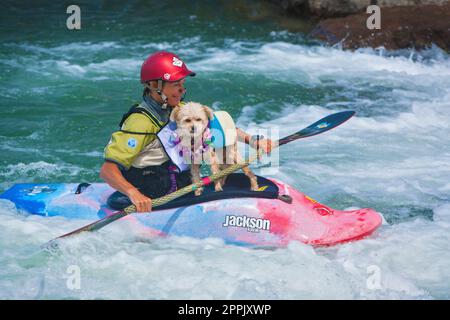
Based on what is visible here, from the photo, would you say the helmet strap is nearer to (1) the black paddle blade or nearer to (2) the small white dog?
(2) the small white dog

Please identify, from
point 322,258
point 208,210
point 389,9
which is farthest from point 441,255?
point 389,9

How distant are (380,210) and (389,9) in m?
5.73

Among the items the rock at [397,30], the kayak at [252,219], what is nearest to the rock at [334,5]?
the rock at [397,30]

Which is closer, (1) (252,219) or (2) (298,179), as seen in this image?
(1) (252,219)

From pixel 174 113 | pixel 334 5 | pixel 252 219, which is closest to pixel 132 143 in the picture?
pixel 174 113

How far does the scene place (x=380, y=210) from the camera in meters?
5.81

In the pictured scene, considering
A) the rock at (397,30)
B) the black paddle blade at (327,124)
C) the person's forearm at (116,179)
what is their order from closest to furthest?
1. the person's forearm at (116,179)
2. the black paddle blade at (327,124)
3. the rock at (397,30)

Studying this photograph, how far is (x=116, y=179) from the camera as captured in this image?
440 centimetres

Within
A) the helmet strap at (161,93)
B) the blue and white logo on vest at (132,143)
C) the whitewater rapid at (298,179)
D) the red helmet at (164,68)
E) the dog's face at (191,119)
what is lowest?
the whitewater rapid at (298,179)

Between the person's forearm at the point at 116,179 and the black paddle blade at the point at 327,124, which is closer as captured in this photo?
the person's forearm at the point at 116,179

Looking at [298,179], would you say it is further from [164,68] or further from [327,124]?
[164,68]

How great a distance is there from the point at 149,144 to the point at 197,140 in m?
0.34

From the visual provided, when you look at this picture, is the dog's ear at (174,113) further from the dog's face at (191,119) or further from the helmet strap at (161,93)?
the helmet strap at (161,93)

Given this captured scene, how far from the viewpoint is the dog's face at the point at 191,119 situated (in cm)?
428
